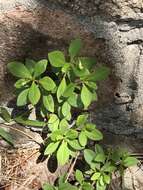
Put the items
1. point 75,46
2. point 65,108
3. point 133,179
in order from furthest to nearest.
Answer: point 133,179, point 65,108, point 75,46

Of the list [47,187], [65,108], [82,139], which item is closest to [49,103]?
[65,108]

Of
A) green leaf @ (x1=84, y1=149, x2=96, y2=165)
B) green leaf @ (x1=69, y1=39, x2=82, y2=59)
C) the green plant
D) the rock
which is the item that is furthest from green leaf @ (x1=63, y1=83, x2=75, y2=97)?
the rock

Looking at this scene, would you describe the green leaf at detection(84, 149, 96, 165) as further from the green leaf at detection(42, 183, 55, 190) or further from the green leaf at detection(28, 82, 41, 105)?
the green leaf at detection(28, 82, 41, 105)

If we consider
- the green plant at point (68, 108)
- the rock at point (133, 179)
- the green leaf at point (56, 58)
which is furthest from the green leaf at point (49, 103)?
the rock at point (133, 179)

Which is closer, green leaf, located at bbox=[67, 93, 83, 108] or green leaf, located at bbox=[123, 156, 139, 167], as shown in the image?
green leaf, located at bbox=[67, 93, 83, 108]

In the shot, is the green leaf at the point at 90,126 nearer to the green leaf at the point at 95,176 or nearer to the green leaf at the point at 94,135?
the green leaf at the point at 94,135

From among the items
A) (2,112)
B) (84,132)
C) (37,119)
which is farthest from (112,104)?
(2,112)

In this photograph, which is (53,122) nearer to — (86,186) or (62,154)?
(62,154)
